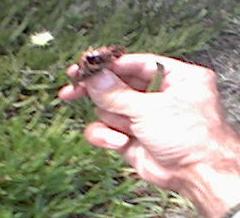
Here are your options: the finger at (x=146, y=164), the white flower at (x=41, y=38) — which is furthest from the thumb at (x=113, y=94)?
the white flower at (x=41, y=38)

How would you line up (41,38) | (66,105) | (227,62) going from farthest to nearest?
(227,62)
(41,38)
(66,105)

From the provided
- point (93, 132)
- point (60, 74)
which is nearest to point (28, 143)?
point (60, 74)

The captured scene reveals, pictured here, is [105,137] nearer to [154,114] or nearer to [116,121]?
[116,121]

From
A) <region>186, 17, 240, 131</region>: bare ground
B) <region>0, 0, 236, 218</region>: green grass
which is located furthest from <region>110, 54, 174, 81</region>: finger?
<region>186, 17, 240, 131</region>: bare ground

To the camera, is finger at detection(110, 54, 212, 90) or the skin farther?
finger at detection(110, 54, 212, 90)

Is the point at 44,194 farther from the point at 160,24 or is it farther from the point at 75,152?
the point at 160,24

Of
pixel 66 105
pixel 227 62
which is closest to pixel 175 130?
pixel 66 105

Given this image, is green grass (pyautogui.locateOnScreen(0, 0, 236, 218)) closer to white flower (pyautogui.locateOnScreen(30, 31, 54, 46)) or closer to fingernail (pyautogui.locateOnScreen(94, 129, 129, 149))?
white flower (pyautogui.locateOnScreen(30, 31, 54, 46))
